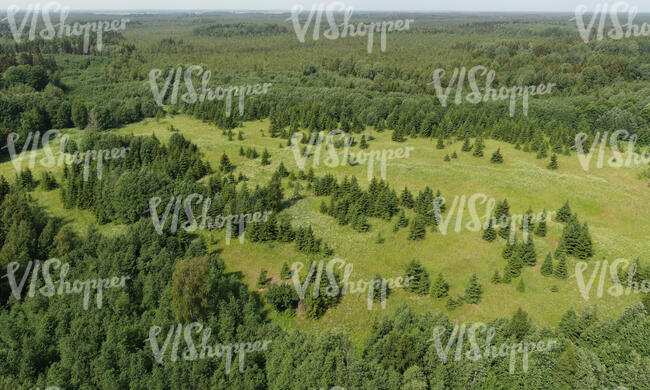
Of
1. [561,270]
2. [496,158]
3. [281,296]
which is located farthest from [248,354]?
[496,158]

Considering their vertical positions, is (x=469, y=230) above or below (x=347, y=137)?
below

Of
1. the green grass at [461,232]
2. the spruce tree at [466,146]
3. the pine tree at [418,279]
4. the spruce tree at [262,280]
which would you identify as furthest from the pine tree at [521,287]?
the spruce tree at [466,146]

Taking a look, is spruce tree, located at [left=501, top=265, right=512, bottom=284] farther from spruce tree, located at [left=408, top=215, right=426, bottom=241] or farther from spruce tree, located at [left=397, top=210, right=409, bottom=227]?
spruce tree, located at [left=397, top=210, right=409, bottom=227]

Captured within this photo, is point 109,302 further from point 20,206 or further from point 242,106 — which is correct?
point 242,106

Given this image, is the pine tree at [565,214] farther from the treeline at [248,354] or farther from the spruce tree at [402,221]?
the treeline at [248,354]

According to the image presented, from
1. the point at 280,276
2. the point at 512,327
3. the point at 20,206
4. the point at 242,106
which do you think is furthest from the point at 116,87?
the point at 512,327

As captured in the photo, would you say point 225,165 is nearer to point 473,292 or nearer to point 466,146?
point 466,146
